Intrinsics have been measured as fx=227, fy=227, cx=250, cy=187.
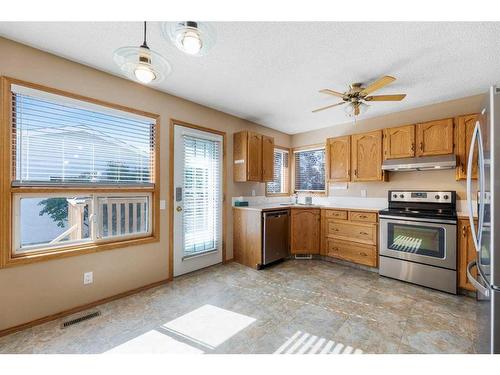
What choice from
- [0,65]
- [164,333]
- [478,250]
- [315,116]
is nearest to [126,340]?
[164,333]

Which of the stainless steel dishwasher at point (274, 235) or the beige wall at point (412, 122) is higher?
the beige wall at point (412, 122)

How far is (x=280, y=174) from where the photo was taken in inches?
197

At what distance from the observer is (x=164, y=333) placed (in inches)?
77.2

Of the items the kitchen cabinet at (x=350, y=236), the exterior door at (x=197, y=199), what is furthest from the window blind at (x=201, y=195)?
the kitchen cabinet at (x=350, y=236)

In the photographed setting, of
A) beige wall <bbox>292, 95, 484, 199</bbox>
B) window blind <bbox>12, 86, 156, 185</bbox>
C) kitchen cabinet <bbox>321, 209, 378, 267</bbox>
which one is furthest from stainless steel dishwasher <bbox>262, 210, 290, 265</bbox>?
window blind <bbox>12, 86, 156, 185</bbox>

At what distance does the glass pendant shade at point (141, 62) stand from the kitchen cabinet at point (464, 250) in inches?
137

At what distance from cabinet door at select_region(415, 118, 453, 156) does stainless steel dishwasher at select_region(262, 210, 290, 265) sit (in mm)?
2199

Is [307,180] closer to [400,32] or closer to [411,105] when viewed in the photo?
[411,105]

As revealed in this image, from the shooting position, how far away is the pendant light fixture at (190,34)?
3.86 feet

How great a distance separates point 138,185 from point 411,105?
4.03m

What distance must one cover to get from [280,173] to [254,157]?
51.8 inches

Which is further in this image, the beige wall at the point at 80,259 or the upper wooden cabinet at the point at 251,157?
the upper wooden cabinet at the point at 251,157

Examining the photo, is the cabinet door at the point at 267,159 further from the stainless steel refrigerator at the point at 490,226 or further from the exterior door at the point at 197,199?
the stainless steel refrigerator at the point at 490,226

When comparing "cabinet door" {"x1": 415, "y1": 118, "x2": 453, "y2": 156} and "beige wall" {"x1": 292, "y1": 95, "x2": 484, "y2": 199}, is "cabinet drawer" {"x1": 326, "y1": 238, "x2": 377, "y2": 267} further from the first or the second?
"cabinet door" {"x1": 415, "y1": 118, "x2": 453, "y2": 156}
